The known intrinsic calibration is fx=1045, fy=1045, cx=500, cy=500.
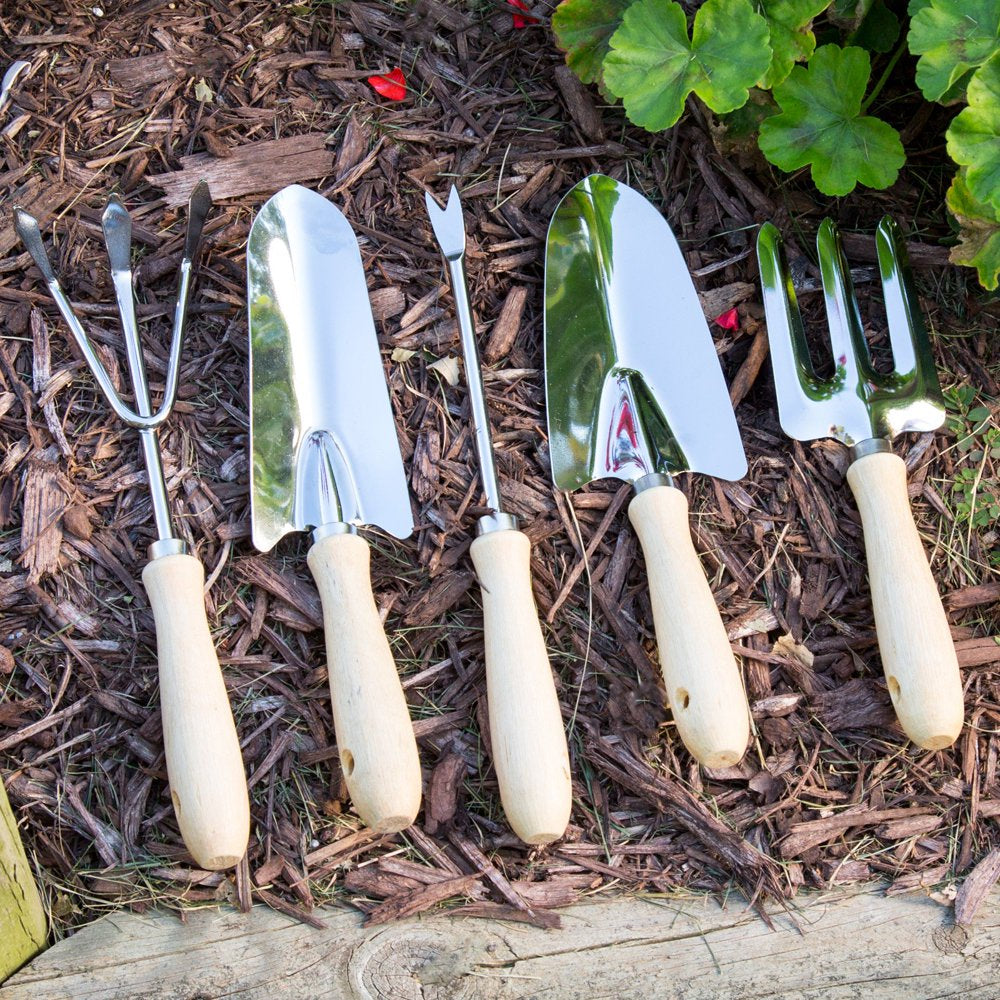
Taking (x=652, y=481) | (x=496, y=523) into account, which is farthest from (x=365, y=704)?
(x=652, y=481)

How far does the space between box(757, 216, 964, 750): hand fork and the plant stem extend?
0.20 meters

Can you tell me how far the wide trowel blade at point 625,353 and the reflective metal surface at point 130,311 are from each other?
563 mm

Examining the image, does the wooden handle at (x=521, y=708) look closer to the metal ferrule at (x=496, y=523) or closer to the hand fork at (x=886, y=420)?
the metal ferrule at (x=496, y=523)

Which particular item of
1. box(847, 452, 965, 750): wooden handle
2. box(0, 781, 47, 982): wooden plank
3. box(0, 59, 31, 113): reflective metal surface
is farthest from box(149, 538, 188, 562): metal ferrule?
box(847, 452, 965, 750): wooden handle

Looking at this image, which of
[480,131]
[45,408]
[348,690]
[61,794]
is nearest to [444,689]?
[348,690]

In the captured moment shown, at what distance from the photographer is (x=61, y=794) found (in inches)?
56.0

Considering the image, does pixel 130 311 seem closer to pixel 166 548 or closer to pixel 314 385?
pixel 314 385

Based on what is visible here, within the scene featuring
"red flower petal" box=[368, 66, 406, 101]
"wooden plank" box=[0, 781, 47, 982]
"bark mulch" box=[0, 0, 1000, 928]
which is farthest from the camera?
"red flower petal" box=[368, 66, 406, 101]

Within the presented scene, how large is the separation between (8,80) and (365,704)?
1.23m

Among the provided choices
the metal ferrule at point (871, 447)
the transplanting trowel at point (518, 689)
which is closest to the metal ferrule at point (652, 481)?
the transplanting trowel at point (518, 689)

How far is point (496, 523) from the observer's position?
4.77 feet

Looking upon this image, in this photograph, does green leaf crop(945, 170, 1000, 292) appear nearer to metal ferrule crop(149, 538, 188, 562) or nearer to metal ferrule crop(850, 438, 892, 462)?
metal ferrule crop(850, 438, 892, 462)

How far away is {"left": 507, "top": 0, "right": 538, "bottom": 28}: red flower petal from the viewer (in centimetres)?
180

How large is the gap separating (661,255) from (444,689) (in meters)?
0.77
